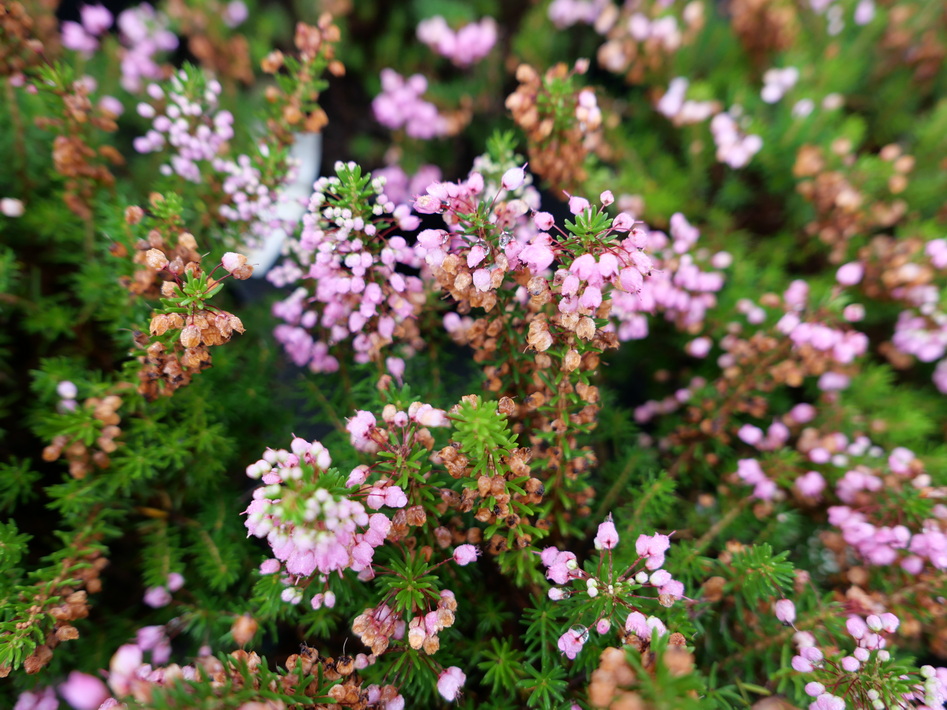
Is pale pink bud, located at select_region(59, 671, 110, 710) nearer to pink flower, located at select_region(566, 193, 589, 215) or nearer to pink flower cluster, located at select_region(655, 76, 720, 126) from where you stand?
pink flower, located at select_region(566, 193, 589, 215)

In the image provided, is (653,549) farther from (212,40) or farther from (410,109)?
(212,40)

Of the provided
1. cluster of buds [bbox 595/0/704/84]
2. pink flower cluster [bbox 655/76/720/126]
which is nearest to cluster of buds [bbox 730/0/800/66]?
cluster of buds [bbox 595/0/704/84]

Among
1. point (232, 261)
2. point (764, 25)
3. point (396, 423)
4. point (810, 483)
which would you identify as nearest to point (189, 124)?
point (232, 261)

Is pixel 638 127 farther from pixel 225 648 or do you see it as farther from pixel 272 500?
pixel 225 648

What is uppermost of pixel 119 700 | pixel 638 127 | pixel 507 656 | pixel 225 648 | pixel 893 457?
pixel 638 127

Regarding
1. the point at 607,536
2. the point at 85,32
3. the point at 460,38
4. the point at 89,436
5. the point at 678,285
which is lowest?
the point at 89,436

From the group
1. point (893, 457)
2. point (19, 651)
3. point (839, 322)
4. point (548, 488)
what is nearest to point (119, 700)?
point (19, 651)
